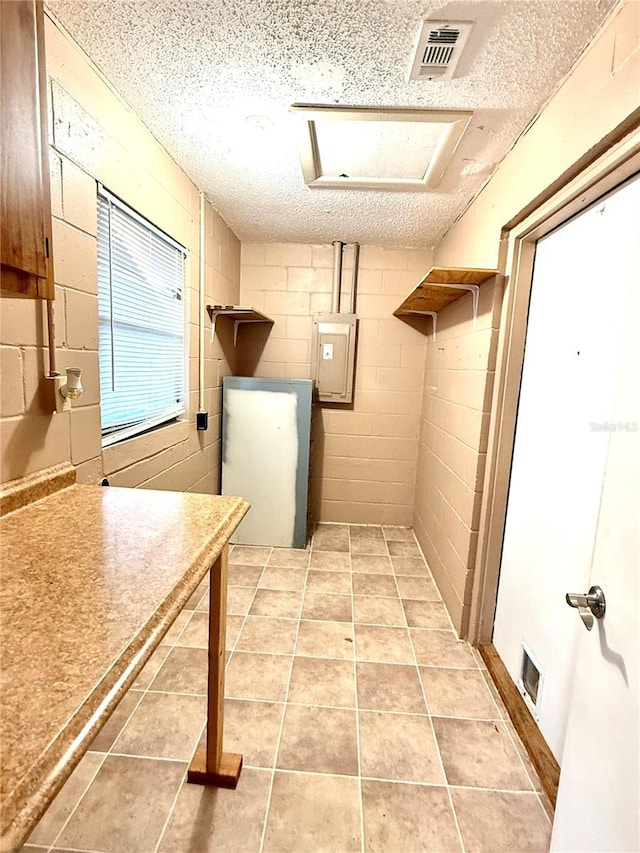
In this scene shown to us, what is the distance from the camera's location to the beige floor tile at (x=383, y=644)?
1891 mm

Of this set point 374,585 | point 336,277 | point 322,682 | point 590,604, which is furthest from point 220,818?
point 336,277

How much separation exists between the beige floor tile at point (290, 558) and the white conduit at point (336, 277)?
1997mm

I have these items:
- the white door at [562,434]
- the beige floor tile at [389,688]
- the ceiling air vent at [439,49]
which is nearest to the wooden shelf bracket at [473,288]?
the white door at [562,434]

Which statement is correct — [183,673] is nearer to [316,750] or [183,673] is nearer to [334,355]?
[316,750]

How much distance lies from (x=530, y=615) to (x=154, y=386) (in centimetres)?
205

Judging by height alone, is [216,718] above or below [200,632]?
above

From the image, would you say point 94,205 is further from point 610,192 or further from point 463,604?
point 463,604

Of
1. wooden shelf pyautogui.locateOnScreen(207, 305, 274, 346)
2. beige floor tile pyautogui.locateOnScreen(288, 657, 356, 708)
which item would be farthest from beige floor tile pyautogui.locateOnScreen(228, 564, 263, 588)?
wooden shelf pyautogui.locateOnScreen(207, 305, 274, 346)

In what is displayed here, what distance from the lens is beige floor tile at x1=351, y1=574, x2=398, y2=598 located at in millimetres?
2467

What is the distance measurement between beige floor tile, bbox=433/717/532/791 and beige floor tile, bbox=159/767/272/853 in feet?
2.15

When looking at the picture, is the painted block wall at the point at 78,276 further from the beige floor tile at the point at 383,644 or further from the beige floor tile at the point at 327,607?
the beige floor tile at the point at 383,644

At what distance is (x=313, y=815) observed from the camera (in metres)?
1.20

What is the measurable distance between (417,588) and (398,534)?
2.84ft

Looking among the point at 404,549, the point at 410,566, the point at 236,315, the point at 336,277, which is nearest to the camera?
the point at 410,566
